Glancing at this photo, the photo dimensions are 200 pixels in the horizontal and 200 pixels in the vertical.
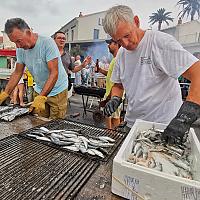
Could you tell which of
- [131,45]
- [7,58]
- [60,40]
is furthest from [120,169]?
[7,58]

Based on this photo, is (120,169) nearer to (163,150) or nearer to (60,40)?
(163,150)

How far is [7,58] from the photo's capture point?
12.3 meters

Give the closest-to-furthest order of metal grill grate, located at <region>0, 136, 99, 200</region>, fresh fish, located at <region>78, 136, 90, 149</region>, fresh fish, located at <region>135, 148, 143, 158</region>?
metal grill grate, located at <region>0, 136, 99, 200</region> < fresh fish, located at <region>135, 148, 143, 158</region> < fresh fish, located at <region>78, 136, 90, 149</region>

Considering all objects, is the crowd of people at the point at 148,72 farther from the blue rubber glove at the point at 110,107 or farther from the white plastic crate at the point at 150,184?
the white plastic crate at the point at 150,184

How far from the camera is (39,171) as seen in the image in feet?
4.56

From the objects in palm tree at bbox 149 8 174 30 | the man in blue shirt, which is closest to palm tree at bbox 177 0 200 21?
palm tree at bbox 149 8 174 30

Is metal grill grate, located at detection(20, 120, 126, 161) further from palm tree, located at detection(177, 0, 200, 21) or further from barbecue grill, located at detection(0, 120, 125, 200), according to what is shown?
palm tree, located at detection(177, 0, 200, 21)

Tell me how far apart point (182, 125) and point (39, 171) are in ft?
3.62

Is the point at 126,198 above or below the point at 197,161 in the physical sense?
below

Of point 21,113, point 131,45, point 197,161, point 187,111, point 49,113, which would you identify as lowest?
point 49,113

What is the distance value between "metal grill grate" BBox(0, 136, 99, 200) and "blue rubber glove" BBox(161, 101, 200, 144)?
59 cm

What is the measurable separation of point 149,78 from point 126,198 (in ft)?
4.14

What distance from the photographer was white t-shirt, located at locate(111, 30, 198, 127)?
1.86 m

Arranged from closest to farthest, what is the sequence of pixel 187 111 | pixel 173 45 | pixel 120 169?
1. pixel 120 169
2. pixel 187 111
3. pixel 173 45
